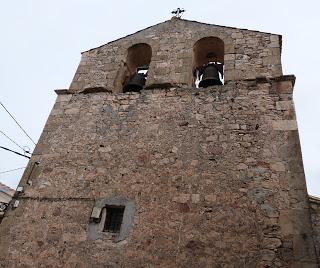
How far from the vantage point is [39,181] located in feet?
15.0

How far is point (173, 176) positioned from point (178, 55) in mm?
2609

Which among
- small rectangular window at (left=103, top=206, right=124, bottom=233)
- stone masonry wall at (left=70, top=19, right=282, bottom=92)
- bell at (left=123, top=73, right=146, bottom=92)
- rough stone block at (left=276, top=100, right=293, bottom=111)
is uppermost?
stone masonry wall at (left=70, top=19, right=282, bottom=92)

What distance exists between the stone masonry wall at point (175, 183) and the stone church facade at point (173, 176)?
0.01 metres

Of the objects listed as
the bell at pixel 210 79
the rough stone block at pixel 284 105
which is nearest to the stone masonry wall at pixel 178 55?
the bell at pixel 210 79

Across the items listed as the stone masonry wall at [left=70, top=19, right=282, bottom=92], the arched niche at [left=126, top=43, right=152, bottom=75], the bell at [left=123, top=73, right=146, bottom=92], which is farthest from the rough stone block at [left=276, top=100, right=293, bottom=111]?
the arched niche at [left=126, top=43, right=152, bottom=75]

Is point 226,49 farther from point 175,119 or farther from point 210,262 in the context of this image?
Result: point 210,262

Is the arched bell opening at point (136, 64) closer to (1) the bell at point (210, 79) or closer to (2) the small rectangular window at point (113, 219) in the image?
(1) the bell at point (210, 79)

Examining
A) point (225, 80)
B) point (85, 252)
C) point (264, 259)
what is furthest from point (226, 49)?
point (85, 252)

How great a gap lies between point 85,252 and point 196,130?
7.17ft

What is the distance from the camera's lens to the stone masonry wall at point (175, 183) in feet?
11.7

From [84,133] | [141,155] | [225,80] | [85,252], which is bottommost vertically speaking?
[85,252]

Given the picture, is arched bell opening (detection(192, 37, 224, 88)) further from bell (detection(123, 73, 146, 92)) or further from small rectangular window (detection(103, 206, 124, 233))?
small rectangular window (detection(103, 206, 124, 233))

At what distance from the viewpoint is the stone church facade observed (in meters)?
3.58

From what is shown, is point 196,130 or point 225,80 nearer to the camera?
point 196,130
